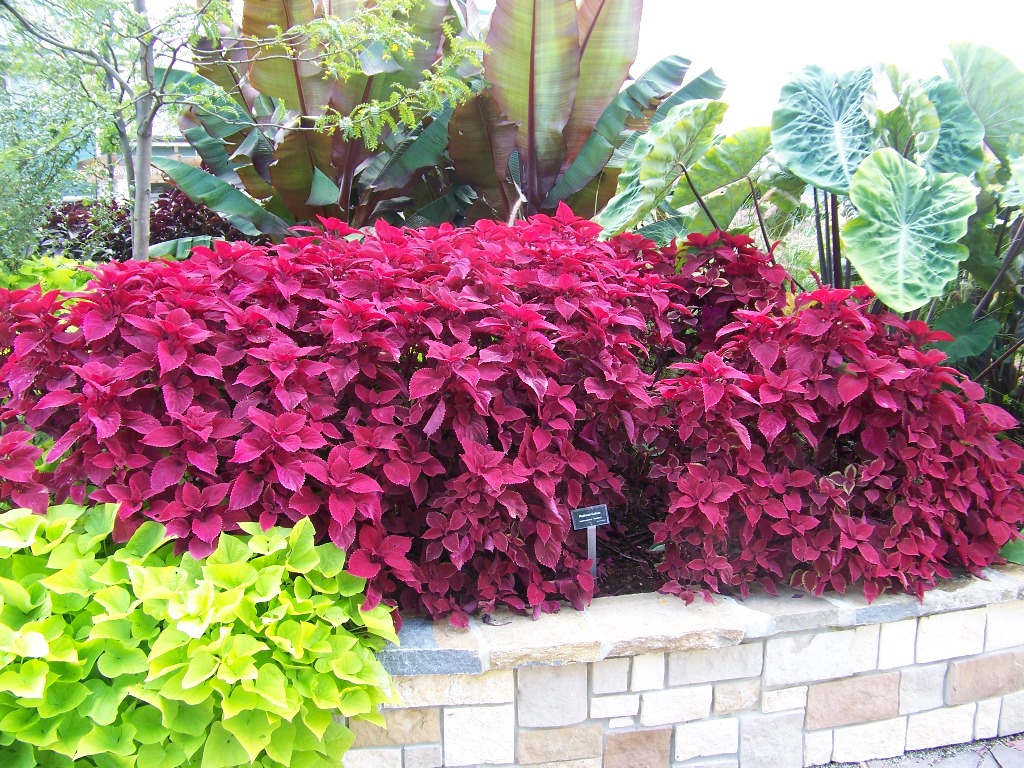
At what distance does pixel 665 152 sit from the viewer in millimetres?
2504

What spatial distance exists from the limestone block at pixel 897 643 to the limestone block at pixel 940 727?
22cm

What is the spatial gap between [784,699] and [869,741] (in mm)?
361

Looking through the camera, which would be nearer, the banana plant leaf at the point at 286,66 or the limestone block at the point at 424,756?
the limestone block at the point at 424,756

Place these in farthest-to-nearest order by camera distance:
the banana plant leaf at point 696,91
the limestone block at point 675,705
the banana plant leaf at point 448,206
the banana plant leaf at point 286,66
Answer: the banana plant leaf at point 448,206 < the banana plant leaf at point 696,91 < the banana plant leaf at point 286,66 < the limestone block at point 675,705

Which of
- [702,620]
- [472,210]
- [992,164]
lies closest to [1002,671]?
[702,620]

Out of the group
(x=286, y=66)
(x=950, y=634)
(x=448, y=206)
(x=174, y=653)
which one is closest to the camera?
(x=174, y=653)

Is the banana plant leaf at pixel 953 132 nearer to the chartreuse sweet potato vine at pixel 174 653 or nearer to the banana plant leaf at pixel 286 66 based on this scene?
the chartreuse sweet potato vine at pixel 174 653

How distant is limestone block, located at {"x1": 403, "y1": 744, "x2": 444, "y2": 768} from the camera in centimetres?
187

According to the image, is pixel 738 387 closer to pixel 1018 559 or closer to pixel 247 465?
pixel 1018 559

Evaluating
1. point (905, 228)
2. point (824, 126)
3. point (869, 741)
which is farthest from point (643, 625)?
point (824, 126)

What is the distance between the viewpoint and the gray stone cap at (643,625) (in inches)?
71.0

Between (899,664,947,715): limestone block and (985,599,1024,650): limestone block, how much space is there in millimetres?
183

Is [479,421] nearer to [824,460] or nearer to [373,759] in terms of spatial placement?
[373,759]

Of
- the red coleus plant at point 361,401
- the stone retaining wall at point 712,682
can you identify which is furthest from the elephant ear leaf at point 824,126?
the stone retaining wall at point 712,682
